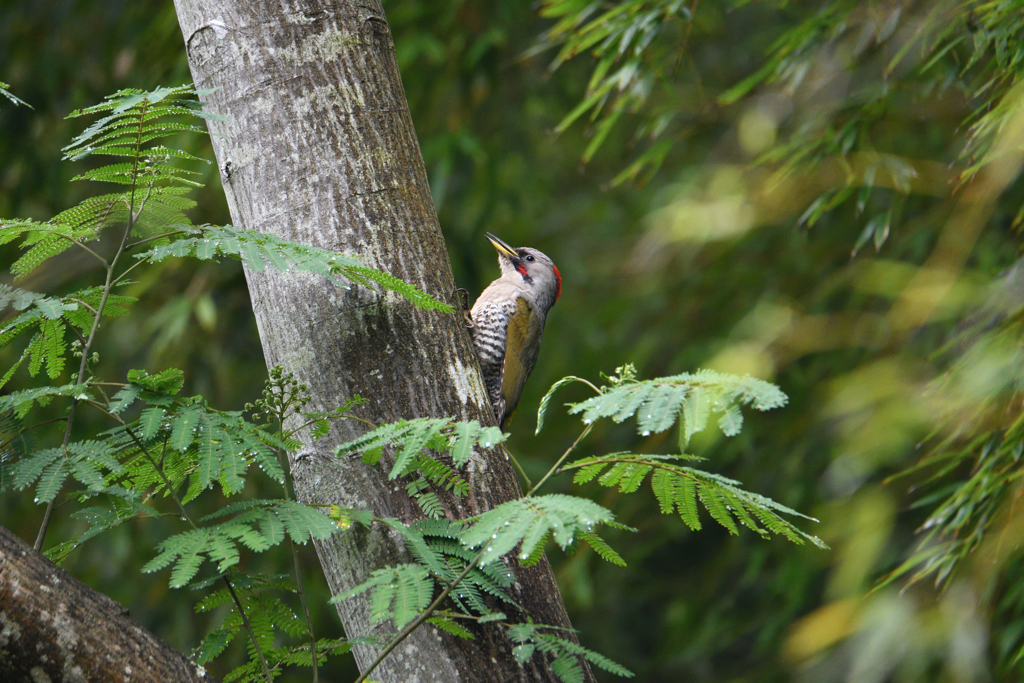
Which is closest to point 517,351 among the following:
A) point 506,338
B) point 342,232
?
point 506,338

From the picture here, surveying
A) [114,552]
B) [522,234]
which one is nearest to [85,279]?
[114,552]

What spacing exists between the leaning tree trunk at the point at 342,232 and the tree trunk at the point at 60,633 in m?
0.33

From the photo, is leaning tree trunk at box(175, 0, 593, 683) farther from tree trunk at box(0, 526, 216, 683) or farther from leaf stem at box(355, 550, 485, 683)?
tree trunk at box(0, 526, 216, 683)

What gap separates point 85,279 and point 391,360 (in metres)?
3.43

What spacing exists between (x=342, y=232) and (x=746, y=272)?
266 centimetres

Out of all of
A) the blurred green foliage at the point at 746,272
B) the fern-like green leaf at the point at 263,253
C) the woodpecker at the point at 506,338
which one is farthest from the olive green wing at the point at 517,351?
the fern-like green leaf at the point at 263,253

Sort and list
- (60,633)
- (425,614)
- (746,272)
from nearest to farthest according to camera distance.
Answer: (60,633) → (425,614) → (746,272)

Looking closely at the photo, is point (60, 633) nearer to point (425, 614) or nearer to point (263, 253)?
point (425, 614)

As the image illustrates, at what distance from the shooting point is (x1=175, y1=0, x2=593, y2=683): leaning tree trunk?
3.90ft

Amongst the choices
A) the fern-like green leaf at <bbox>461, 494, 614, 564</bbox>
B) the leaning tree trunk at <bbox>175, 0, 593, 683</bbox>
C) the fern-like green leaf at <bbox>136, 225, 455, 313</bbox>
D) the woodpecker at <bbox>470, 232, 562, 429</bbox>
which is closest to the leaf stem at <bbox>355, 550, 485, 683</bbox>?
the fern-like green leaf at <bbox>461, 494, 614, 564</bbox>

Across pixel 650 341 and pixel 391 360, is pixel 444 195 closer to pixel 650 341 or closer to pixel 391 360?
pixel 650 341

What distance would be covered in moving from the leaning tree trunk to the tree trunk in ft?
1.10

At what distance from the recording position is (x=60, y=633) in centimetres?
84

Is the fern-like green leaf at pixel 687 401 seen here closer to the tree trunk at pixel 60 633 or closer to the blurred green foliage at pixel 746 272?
the tree trunk at pixel 60 633
